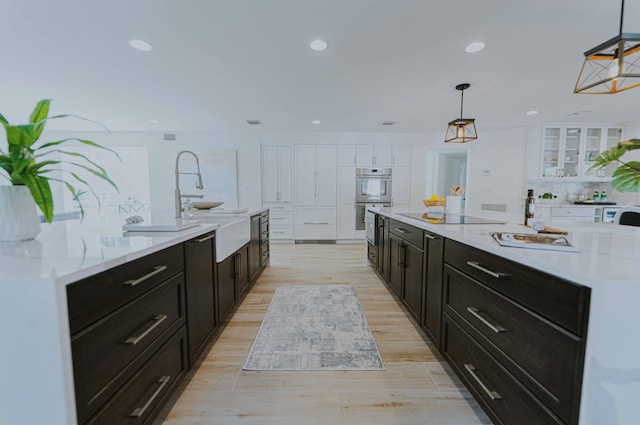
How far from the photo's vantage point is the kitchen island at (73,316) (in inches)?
27.1

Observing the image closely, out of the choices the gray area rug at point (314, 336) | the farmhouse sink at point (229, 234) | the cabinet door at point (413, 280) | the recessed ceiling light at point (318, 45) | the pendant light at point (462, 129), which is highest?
the recessed ceiling light at point (318, 45)

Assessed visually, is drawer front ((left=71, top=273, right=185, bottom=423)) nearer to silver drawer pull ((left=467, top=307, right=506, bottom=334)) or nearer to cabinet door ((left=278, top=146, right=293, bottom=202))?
silver drawer pull ((left=467, top=307, right=506, bottom=334))

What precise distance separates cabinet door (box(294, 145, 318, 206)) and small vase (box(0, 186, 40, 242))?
178 inches

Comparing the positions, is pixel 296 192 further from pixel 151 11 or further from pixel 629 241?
pixel 629 241

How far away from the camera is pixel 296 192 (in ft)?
18.3

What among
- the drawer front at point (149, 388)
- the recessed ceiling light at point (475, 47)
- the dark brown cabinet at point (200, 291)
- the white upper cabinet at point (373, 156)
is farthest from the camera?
the white upper cabinet at point (373, 156)

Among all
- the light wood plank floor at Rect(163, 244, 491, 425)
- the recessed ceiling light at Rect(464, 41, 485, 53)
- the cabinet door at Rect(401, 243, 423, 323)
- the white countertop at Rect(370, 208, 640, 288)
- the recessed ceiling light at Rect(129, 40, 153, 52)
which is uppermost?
the recessed ceiling light at Rect(464, 41, 485, 53)

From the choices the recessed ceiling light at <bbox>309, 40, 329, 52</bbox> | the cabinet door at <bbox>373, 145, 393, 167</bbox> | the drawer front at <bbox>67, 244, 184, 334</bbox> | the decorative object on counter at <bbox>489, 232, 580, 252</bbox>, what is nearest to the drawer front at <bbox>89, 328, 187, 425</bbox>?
the drawer front at <bbox>67, 244, 184, 334</bbox>

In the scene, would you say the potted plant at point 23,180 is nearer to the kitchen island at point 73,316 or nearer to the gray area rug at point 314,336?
the kitchen island at point 73,316

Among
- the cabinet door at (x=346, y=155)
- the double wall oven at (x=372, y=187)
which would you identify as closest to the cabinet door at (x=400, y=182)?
the double wall oven at (x=372, y=187)

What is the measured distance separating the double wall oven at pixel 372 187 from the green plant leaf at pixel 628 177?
444 cm

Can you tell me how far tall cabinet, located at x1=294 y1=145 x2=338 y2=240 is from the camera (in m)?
5.51

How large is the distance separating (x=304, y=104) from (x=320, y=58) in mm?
1362

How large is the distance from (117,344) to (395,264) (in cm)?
218
